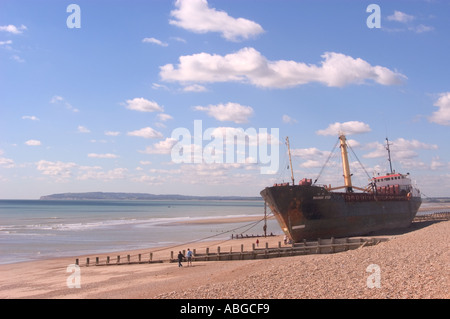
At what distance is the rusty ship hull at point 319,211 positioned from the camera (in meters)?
35.0

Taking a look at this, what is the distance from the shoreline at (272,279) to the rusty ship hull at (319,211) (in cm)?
1047

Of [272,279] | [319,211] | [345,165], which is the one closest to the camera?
[272,279]

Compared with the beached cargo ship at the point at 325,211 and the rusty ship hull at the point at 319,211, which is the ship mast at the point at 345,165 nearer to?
the beached cargo ship at the point at 325,211

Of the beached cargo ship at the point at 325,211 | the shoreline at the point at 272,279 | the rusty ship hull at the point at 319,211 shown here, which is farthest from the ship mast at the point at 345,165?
the shoreline at the point at 272,279

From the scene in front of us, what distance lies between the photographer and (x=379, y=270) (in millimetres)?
16188

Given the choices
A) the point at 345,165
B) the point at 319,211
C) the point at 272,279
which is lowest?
the point at 272,279

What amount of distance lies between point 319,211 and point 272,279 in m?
20.9

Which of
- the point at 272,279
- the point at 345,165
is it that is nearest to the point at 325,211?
the point at 345,165

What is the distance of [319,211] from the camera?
118 ft

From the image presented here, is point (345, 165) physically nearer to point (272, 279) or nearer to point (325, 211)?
point (325, 211)

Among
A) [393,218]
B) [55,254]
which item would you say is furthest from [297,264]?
[393,218]

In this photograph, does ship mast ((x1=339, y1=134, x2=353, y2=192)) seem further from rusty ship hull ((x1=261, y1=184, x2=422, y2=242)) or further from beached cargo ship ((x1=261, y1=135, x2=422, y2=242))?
rusty ship hull ((x1=261, y1=184, x2=422, y2=242))

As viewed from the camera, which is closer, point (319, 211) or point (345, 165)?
point (319, 211)
